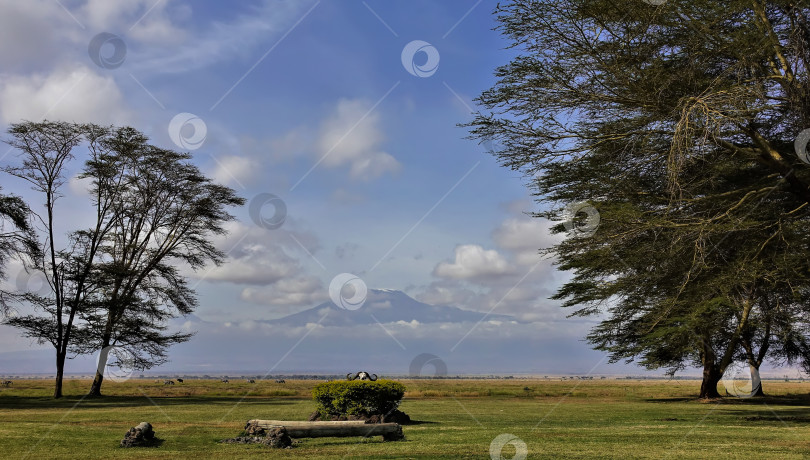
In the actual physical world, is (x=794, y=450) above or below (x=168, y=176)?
below

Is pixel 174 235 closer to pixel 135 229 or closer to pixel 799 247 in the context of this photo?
pixel 135 229

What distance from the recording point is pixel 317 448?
1297cm

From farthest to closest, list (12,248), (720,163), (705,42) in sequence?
(12,248) < (720,163) < (705,42)

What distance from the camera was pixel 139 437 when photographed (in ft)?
43.0

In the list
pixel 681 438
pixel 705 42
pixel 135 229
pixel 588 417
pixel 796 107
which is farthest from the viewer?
pixel 135 229

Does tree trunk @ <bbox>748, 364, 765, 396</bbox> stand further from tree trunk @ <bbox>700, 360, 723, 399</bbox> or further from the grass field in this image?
the grass field

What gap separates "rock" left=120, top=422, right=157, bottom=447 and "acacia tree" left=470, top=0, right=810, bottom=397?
12.1 m

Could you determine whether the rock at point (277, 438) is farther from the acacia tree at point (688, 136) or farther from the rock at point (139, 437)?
the acacia tree at point (688, 136)

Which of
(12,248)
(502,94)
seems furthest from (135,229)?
(502,94)

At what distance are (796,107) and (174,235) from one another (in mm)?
34297

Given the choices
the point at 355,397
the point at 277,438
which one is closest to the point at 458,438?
the point at 277,438

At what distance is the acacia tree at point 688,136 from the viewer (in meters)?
16.2

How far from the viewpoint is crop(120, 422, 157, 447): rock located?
13.0 m

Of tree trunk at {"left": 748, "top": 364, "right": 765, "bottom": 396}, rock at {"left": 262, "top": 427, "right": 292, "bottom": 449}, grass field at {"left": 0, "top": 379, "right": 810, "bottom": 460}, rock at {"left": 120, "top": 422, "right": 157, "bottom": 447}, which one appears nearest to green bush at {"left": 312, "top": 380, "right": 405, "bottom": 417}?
grass field at {"left": 0, "top": 379, "right": 810, "bottom": 460}
